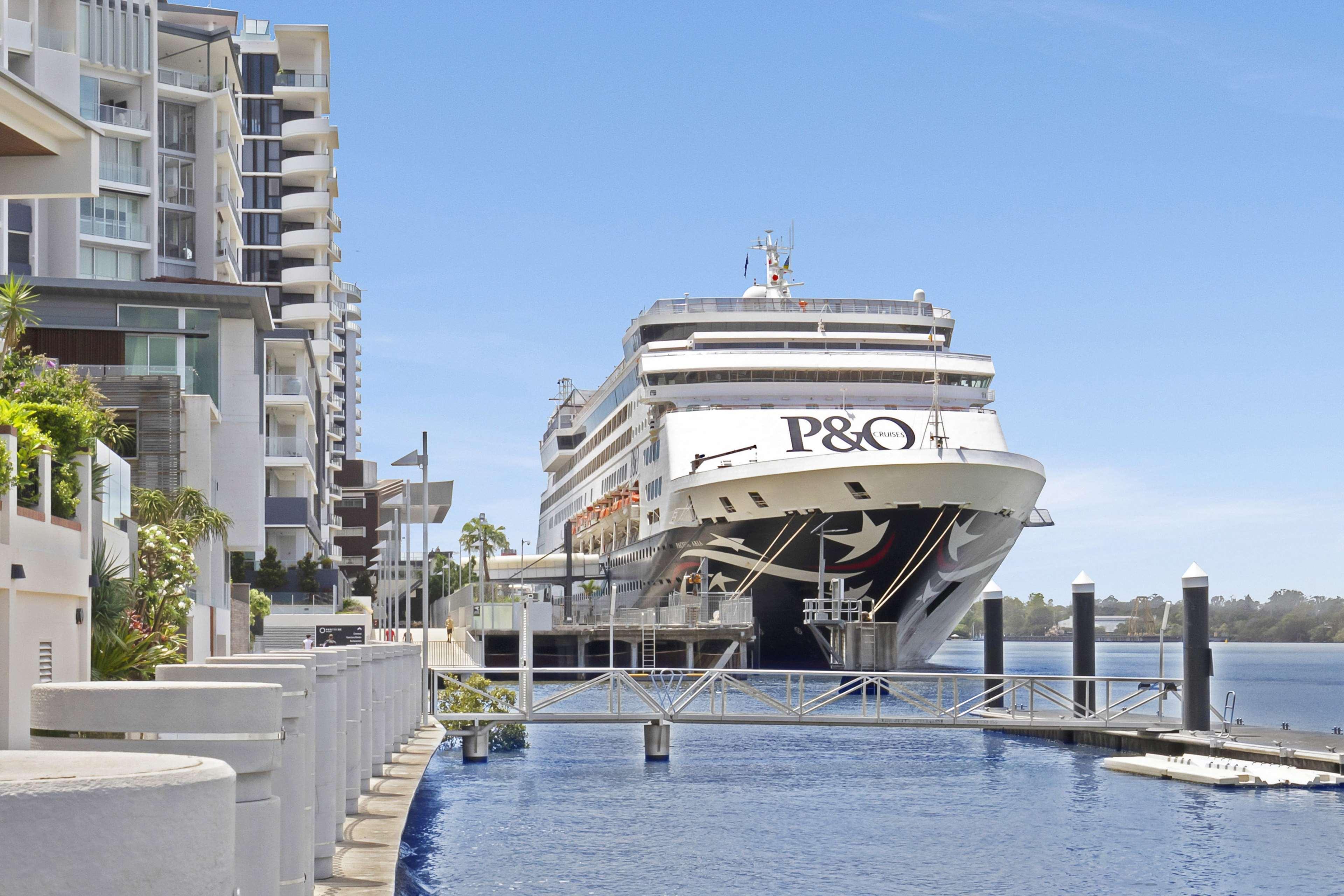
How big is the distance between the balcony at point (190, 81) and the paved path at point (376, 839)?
4806cm

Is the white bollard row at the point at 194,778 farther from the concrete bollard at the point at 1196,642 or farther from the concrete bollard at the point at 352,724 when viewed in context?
the concrete bollard at the point at 1196,642

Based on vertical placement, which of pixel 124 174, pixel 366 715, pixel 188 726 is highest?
pixel 124 174

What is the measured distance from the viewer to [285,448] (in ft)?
180

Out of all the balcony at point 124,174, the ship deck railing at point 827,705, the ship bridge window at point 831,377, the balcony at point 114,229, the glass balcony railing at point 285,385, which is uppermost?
the balcony at point 124,174

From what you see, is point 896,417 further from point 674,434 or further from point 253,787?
point 253,787

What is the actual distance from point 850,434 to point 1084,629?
1940 centimetres

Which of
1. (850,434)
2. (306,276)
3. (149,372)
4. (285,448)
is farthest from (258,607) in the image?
(306,276)

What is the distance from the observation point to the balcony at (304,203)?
7450 cm

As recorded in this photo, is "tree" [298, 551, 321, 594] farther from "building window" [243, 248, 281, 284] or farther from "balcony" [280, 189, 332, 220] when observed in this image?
"balcony" [280, 189, 332, 220]

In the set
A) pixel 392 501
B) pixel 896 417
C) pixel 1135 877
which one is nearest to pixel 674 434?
pixel 896 417

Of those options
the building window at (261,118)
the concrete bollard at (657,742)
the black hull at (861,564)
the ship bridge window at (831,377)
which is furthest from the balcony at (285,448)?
the concrete bollard at (657,742)

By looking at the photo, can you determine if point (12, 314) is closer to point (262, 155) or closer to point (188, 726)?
point (188, 726)

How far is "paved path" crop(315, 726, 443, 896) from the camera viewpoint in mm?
10375

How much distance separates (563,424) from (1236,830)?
82.5 metres
